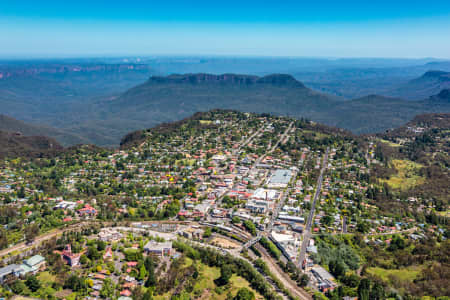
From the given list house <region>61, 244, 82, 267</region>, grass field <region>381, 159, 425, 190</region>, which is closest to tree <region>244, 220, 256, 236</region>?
house <region>61, 244, 82, 267</region>

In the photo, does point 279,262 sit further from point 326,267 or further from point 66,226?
point 66,226

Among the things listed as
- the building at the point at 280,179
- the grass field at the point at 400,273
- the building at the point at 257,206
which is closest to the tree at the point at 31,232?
the building at the point at 257,206

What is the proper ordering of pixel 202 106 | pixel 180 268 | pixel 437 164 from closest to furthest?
pixel 180 268, pixel 437 164, pixel 202 106

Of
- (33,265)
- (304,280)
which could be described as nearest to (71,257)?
(33,265)

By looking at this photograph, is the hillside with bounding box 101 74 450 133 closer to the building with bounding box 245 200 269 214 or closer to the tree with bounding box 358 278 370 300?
the building with bounding box 245 200 269 214

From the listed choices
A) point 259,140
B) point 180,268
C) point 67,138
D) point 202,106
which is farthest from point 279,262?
point 202,106

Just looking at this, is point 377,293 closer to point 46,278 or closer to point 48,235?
point 46,278

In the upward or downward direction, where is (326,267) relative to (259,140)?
downward
